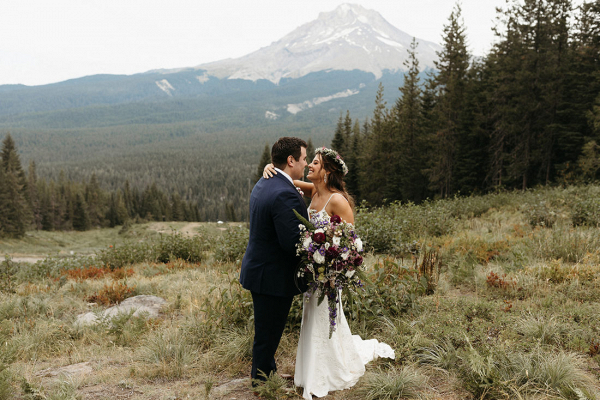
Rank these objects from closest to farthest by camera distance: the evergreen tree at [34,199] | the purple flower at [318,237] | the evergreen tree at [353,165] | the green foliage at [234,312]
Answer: the purple flower at [318,237] < the green foliage at [234,312] < the evergreen tree at [353,165] < the evergreen tree at [34,199]

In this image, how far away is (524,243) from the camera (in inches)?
331

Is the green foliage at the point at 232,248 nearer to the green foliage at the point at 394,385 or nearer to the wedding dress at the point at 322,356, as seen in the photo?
the wedding dress at the point at 322,356

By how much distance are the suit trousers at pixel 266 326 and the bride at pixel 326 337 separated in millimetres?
317

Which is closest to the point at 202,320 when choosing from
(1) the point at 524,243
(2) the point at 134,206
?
(1) the point at 524,243

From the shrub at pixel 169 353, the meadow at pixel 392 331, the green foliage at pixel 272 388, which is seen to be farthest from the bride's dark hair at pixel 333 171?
the shrub at pixel 169 353

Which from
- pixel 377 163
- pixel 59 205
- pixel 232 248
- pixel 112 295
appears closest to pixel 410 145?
pixel 377 163

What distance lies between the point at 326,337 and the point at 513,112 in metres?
28.0

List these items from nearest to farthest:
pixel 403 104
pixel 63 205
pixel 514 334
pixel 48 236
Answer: pixel 514 334 < pixel 403 104 < pixel 48 236 < pixel 63 205

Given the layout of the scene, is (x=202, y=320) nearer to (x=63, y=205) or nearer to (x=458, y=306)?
(x=458, y=306)

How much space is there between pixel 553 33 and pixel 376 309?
28.6 m

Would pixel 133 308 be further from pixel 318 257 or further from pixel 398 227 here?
pixel 398 227

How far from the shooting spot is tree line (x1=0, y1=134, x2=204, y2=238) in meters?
54.3

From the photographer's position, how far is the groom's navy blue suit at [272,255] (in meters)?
3.48

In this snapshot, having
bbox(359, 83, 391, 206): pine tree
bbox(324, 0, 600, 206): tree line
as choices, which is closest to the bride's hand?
bbox(324, 0, 600, 206): tree line
